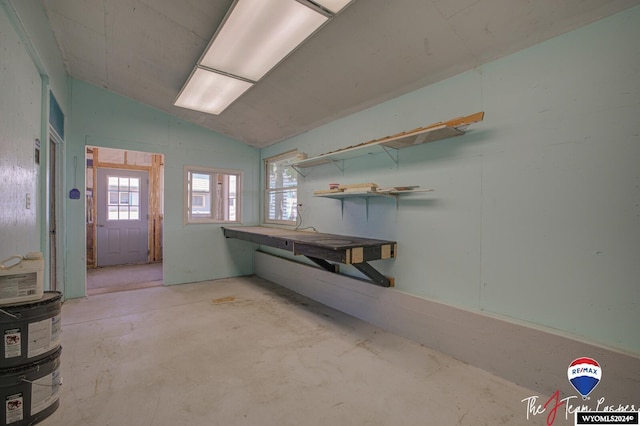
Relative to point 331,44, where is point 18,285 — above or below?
below

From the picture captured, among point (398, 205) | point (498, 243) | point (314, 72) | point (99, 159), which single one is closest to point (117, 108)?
point (99, 159)

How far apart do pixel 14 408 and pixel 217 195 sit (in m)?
4.21

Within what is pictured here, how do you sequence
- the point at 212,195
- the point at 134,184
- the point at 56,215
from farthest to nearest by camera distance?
the point at 134,184 < the point at 212,195 < the point at 56,215

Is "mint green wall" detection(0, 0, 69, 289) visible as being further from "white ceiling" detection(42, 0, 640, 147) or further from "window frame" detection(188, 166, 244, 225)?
"window frame" detection(188, 166, 244, 225)

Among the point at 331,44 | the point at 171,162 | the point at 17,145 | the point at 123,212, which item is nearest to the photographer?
the point at 17,145

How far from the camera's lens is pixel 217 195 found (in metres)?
5.43

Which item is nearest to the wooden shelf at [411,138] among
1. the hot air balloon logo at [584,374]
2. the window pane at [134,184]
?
the hot air balloon logo at [584,374]

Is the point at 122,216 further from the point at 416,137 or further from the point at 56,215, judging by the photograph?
the point at 416,137

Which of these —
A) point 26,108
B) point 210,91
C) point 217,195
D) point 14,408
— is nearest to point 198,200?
point 217,195

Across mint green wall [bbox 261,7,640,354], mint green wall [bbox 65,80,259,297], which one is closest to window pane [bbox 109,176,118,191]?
mint green wall [bbox 65,80,259,297]

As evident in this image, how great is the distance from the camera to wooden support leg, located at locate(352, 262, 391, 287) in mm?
2719

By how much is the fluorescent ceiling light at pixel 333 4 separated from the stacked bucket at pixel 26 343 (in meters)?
2.21

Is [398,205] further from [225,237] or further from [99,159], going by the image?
[99,159]

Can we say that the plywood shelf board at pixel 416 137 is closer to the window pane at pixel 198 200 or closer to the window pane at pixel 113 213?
the window pane at pixel 198 200
